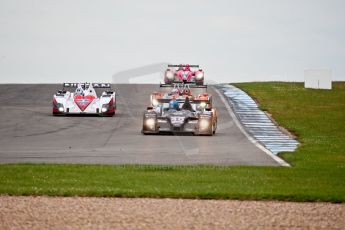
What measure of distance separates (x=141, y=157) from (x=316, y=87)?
36.3 meters

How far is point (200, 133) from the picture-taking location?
31.0m

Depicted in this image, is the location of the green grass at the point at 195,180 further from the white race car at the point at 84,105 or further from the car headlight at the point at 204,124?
the white race car at the point at 84,105

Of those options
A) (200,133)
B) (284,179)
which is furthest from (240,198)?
(200,133)

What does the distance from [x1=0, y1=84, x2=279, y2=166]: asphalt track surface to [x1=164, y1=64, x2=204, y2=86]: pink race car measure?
5.81 ft

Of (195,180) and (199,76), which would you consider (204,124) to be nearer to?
(195,180)

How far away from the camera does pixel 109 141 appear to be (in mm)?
28094

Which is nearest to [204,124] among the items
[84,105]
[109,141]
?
[109,141]

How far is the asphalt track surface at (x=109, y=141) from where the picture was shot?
22.3 m

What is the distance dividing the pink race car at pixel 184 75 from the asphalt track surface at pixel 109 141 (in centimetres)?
177

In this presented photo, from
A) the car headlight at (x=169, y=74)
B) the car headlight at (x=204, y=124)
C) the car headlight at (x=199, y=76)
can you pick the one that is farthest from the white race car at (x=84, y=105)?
the car headlight at (x=204, y=124)

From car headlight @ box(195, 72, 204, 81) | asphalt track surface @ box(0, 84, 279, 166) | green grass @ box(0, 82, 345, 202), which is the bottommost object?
asphalt track surface @ box(0, 84, 279, 166)

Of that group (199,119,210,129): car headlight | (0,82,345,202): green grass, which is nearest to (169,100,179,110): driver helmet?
(199,119,210,129): car headlight

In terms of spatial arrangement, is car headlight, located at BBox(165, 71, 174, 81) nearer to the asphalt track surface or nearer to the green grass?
the asphalt track surface

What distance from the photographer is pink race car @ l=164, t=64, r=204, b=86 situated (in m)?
45.5
